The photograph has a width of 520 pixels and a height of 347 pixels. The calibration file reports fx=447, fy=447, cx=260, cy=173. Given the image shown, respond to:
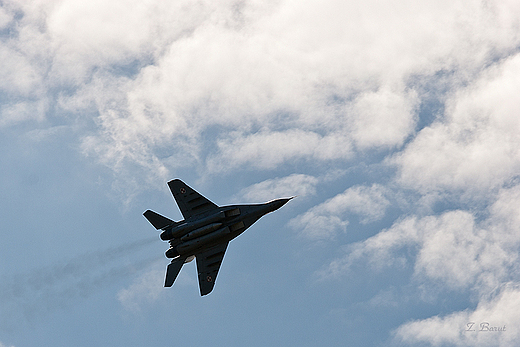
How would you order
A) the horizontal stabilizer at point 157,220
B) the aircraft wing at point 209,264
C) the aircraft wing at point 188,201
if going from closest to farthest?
the aircraft wing at point 209,264 → the horizontal stabilizer at point 157,220 → the aircraft wing at point 188,201

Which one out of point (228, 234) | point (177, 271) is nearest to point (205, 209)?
point (228, 234)

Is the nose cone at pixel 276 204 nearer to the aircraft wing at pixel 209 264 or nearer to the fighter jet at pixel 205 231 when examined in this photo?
the fighter jet at pixel 205 231

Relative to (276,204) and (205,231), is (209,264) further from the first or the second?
(276,204)

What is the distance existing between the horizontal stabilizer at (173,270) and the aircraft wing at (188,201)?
6.36 meters

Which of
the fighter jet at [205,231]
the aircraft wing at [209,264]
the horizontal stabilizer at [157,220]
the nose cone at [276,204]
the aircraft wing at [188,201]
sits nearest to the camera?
the fighter jet at [205,231]

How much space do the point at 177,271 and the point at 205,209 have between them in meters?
9.43

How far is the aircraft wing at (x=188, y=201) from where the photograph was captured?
211 ft

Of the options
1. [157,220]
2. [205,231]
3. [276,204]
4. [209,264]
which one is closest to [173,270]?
[209,264]

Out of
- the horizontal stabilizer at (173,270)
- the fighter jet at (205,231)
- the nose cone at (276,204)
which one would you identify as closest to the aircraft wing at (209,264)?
the fighter jet at (205,231)

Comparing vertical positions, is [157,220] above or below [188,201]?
below

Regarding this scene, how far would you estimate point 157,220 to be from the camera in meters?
63.8

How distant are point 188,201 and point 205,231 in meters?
6.30

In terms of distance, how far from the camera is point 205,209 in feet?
211

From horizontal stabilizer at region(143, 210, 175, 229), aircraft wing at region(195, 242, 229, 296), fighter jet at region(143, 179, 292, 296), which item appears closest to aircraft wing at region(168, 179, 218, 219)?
fighter jet at region(143, 179, 292, 296)
